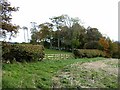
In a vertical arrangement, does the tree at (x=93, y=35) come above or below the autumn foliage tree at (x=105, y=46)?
above

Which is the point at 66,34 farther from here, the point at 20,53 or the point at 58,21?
the point at 20,53

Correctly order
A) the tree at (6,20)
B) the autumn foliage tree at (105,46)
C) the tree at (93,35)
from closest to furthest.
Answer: the tree at (6,20), the autumn foliage tree at (105,46), the tree at (93,35)

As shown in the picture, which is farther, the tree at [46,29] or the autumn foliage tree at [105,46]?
the tree at [46,29]

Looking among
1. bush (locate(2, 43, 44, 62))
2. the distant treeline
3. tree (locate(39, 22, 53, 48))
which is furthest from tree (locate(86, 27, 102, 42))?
bush (locate(2, 43, 44, 62))

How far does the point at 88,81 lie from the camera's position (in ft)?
50.7

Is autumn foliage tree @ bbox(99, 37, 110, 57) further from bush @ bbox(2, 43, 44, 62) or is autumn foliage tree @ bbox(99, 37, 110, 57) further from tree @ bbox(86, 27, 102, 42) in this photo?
bush @ bbox(2, 43, 44, 62)

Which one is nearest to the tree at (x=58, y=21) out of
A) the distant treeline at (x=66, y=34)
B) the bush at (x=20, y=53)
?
the distant treeline at (x=66, y=34)

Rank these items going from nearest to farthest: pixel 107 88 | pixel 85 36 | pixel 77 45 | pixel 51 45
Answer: pixel 107 88, pixel 77 45, pixel 85 36, pixel 51 45

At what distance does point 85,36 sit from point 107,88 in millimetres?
48605

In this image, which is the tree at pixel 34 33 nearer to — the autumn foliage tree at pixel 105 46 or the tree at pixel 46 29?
the tree at pixel 46 29

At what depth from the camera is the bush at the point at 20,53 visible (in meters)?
19.2

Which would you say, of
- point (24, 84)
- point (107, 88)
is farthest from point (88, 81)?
point (24, 84)

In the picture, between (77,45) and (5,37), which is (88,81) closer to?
(5,37)

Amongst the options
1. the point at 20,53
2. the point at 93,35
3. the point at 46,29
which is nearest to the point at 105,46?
the point at 93,35
